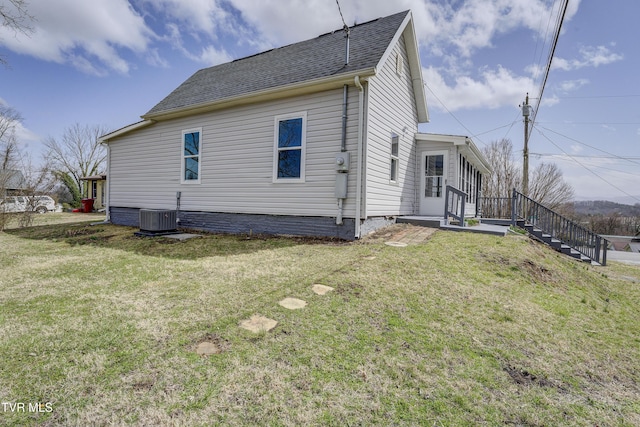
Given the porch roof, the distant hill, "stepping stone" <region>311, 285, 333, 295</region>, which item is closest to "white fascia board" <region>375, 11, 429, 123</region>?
the porch roof

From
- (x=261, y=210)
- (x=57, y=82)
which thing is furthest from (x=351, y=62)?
(x=57, y=82)

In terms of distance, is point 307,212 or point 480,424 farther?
point 307,212

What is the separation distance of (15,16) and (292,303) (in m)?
9.10

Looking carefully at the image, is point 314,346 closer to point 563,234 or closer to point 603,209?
point 563,234

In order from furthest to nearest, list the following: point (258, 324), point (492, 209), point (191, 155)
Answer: point (492, 209) → point (191, 155) → point (258, 324)

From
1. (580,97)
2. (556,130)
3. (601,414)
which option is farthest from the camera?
(556,130)

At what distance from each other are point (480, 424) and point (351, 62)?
7.47m

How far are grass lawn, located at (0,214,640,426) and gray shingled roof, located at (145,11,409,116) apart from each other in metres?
5.14

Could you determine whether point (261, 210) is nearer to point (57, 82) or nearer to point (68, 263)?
point (68, 263)

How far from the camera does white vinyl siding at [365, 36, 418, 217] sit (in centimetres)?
731

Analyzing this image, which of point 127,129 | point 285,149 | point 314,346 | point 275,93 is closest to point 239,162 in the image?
point 285,149

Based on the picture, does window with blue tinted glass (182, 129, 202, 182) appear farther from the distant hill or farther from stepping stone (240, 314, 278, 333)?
the distant hill

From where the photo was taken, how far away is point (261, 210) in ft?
27.0

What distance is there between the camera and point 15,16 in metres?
6.64
